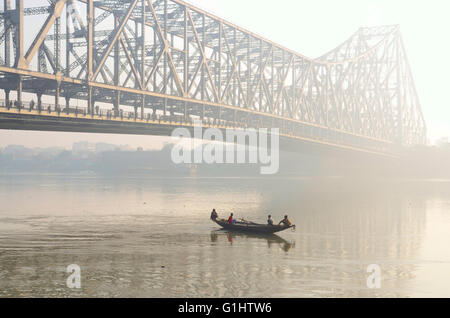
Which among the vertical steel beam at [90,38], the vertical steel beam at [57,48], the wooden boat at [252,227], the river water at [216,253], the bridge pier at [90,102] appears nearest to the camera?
the river water at [216,253]

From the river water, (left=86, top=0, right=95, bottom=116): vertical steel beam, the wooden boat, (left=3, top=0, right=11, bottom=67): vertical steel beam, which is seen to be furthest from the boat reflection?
(left=3, top=0, right=11, bottom=67): vertical steel beam

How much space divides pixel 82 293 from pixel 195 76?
2525 inches

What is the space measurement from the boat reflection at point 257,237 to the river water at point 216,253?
0.25 feet

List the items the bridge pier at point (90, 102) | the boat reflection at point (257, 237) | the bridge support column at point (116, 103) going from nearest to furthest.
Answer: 1. the boat reflection at point (257, 237)
2. the bridge pier at point (90, 102)
3. the bridge support column at point (116, 103)

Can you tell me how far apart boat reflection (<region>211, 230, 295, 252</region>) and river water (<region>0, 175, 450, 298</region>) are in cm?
8

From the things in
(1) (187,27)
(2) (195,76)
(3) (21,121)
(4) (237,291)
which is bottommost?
(4) (237,291)

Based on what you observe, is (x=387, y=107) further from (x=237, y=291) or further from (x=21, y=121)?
(x=237, y=291)

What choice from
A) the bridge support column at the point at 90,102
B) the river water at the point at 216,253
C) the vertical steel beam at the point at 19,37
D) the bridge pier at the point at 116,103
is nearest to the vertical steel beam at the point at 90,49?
the bridge support column at the point at 90,102

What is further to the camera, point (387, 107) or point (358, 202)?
point (387, 107)

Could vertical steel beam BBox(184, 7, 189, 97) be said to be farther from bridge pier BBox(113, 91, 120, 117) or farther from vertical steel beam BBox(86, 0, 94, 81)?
vertical steel beam BBox(86, 0, 94, 81)

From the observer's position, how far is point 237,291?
26734mm

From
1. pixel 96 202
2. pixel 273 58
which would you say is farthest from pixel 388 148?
pixel 96 202

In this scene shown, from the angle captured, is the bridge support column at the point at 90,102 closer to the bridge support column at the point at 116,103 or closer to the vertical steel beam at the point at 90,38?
the vertical steel beam at the point at 90,38

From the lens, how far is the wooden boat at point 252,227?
43406 millimetres
